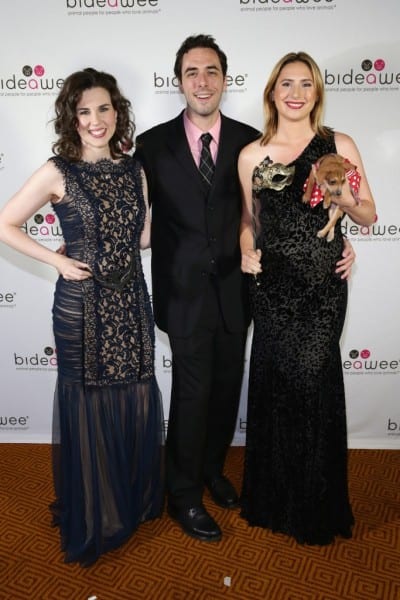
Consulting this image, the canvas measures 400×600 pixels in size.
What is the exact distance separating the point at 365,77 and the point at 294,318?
1546mm

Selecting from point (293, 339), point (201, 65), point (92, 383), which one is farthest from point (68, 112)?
point (293, 339)

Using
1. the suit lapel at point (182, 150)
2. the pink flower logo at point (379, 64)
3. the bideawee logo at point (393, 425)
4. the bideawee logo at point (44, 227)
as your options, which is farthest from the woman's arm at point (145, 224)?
the bideawee logo at point (393, 425)

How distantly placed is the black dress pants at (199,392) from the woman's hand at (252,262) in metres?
0.18

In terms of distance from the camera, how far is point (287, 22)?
123 inches

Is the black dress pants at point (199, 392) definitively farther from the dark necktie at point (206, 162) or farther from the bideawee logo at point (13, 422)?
the bideawee logo at point (13, 422)

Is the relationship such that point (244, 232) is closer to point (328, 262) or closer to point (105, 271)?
point (328, 262)

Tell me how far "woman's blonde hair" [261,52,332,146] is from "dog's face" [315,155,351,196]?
276 millimetres

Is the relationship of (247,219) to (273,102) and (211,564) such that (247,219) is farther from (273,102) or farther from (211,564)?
(211,564)

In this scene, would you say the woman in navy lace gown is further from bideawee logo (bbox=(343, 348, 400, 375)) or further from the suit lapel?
bideawee logo (bbox=(343, 348, 400, 375))

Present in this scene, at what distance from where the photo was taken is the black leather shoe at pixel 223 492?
2.99m

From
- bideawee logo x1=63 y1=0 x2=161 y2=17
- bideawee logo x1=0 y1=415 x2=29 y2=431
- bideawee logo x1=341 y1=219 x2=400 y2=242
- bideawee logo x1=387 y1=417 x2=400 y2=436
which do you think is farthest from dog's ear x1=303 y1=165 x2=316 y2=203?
bideawee logo x1=0 y1=415 x2=29 y2=431

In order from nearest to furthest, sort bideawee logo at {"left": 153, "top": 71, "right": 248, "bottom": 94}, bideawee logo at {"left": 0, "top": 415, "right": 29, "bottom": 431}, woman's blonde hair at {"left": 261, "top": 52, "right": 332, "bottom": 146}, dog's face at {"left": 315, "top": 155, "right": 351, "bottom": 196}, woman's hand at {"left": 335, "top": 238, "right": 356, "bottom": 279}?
dog's face at {"left": 315, "top": 155, "right": 351, "bottom": 196}
woman's blonde hair at {"left": 261, "top": 52, "right": 332, "bottom": 146}
woman's hand at {"left": 335, "top": 238, "right": 356, "bottom": 279}
bideawee logo at {"left": 153, "top": 71, "right": 248, "bottom": 94}
bideawee logo at {"left": 0, "top": 415, "right": 29, "bottom": 431}

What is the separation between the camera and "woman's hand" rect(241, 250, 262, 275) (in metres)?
2.50

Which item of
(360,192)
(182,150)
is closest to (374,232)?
(360,192)
